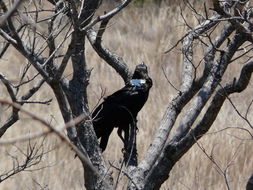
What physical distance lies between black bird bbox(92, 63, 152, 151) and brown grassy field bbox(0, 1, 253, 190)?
1.18 feet

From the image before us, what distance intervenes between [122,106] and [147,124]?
376 cm

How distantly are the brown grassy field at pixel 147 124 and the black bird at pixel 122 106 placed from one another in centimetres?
36

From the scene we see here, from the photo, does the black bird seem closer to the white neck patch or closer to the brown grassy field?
the white neck patch

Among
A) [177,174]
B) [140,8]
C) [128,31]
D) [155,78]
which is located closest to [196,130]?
[177,174]

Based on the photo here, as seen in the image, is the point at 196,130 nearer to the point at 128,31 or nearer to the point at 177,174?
the point at 177,174

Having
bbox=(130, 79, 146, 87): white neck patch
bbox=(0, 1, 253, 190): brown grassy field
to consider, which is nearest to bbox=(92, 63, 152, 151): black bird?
bbox=(130, 79, 146, 87): white neck patch

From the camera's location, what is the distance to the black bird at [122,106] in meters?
5.24

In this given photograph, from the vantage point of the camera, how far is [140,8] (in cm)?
1455

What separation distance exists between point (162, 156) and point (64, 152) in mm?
4498

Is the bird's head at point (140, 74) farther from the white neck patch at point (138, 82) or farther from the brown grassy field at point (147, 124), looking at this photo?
the brown grassy field at point (147, 124)

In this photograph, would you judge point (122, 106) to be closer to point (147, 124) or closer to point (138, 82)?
point (138, 82)

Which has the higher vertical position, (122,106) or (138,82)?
(138,82)

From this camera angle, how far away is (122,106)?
5379 millimetres

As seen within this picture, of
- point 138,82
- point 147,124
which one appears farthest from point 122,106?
point 147,124
